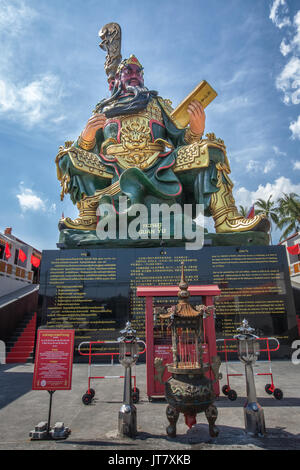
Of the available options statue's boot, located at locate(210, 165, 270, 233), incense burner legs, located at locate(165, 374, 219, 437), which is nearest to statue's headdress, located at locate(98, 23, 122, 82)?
statue's boot, located at locate(210, 165, 270, 233)

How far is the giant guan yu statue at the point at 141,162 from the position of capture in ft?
34.4

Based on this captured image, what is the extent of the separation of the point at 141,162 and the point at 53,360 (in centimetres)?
887

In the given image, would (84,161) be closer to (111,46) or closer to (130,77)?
(130,77)

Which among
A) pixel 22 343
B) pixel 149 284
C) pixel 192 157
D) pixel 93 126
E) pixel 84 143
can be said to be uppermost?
pixel 93 126

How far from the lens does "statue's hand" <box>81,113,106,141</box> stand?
1184 cm

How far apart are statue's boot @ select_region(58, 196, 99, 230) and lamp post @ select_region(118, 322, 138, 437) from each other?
728cm

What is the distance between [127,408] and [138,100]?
444 inches

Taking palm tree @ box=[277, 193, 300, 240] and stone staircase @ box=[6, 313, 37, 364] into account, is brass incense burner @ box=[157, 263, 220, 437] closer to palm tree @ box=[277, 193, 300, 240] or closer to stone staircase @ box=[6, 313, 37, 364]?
stone staircase @ box=[6, 313, 37, 364]

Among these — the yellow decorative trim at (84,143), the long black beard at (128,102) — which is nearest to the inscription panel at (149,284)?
the yellow decorative trim at (84,143)

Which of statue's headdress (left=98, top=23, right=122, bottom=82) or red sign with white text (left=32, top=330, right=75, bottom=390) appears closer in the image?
red sign with white text (left=32, top=330, right=75, bottom=390)

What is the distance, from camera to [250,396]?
3375mm

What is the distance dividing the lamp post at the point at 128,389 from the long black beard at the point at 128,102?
1008 cm

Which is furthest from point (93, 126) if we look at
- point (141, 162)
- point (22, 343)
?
point (22, 343)

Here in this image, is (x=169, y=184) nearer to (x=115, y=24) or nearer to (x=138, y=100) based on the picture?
(x=138, y=100)
